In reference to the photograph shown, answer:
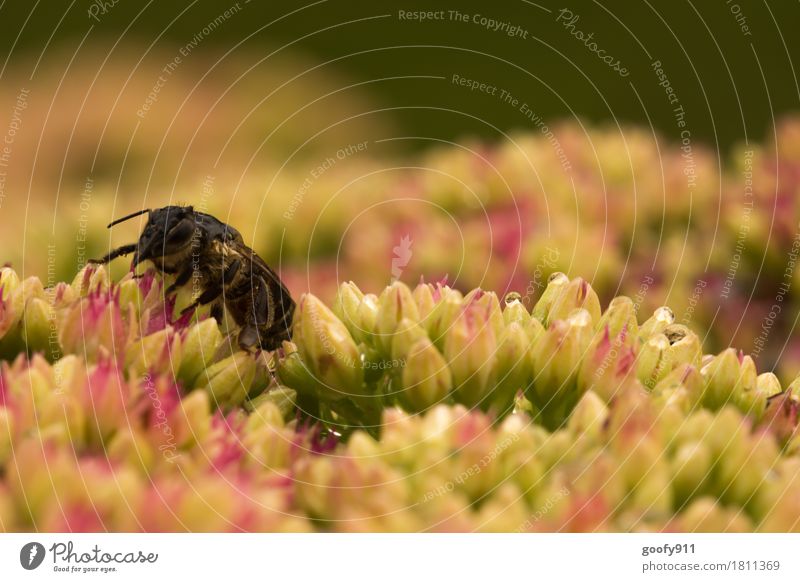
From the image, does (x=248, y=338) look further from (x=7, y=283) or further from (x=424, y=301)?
(x=7, y=283)

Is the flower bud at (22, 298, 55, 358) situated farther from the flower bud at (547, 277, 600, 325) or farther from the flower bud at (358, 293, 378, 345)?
the flower bud at (547, 277, 600, 325)

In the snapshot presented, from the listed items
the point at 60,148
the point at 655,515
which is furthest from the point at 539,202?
the point at 60,148

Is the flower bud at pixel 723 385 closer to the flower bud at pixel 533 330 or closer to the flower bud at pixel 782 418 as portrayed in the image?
the flower bud at pixel 782 418

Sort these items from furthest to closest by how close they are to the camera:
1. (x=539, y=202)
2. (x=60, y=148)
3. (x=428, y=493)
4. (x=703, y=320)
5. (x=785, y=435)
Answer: (x=60, y=148), (x=539, y=202), (x=703, y=320), (x=785, y=435), (x=428, y=493)

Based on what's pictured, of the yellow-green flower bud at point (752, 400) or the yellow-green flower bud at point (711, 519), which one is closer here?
the yellow-green flower bud at point (711, 519)

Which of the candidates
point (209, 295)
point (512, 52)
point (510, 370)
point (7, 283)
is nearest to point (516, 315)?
point (510, 370)

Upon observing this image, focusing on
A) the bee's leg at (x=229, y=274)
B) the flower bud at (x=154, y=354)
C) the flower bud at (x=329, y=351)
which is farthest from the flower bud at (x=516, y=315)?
the flower bud at (x=154, y=354)

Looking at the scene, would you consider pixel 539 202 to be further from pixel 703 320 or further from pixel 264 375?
pixel 264 375
